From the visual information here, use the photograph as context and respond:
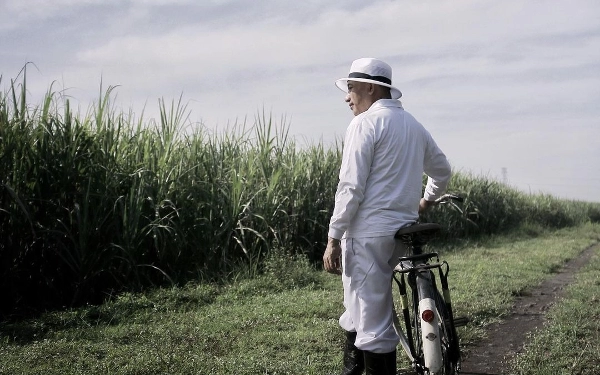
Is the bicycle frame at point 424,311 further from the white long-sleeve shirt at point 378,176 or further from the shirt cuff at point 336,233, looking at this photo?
the shirt cuff at point 336,233

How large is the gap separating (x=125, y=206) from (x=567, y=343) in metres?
4.70

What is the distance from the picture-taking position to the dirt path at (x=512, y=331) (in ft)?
16.7

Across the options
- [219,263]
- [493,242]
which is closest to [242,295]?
[219,263]

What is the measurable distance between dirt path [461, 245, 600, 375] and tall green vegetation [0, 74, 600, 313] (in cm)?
323

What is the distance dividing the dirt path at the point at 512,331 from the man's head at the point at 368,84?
210 centimetres

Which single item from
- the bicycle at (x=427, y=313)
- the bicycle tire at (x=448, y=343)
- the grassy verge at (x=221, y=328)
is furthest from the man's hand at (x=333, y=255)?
the grassy verge at (x=221, y=328)

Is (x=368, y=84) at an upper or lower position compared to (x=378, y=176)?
upper

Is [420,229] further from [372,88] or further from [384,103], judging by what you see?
[372,88]

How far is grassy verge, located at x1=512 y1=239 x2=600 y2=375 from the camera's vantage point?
491cm

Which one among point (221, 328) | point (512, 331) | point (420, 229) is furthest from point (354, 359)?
point (512, 331)

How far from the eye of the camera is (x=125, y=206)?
780 cm

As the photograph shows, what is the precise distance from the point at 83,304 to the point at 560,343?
4.87m

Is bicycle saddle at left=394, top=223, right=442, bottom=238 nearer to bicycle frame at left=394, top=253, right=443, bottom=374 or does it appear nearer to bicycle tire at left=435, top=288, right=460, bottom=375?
bicycle frame at left=394, top=253, right=443, bottom=374

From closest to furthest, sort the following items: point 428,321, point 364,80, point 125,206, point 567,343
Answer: point 428,321 → point 364,80 → point 567,343 → point 125,206
